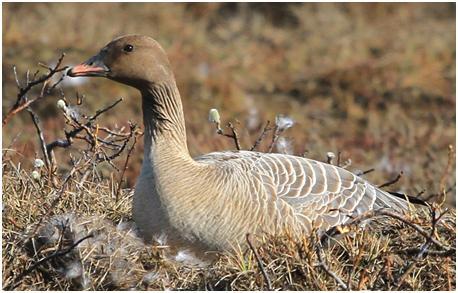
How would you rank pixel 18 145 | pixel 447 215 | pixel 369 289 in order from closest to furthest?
1. pixel 369 289
2. pixel 447 215
3. pixel 18 145

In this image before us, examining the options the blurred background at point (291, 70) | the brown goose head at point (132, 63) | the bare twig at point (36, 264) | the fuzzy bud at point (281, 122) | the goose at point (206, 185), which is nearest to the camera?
the bare twig at point (36, 264)

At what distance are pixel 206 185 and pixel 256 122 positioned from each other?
6944 mm

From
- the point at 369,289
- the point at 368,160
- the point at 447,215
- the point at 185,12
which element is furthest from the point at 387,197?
the point at 185,12

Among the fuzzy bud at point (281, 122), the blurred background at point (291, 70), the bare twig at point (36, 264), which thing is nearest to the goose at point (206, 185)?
the bare twig at point (36, 264)

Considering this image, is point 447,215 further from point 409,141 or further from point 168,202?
point 409,141

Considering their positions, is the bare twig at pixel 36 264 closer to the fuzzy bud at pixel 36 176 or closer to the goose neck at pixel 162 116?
the fuzzy bud at pixel 36 176

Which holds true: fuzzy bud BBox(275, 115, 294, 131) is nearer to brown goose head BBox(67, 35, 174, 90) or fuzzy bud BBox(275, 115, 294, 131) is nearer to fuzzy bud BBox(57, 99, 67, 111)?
brown goose head BBox(67, 35, 174, 90)

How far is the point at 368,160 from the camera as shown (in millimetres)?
10641

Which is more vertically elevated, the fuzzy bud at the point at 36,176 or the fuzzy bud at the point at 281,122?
the fuzzy bud at the point at 36,176

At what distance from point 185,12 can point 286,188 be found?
1220cm

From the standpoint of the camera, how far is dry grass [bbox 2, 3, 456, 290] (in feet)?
17.1

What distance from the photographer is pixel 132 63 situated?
5.69 m

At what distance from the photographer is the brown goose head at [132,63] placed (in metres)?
5.70

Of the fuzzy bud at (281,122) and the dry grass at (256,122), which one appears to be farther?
the fuzzy bud at (281,122)
